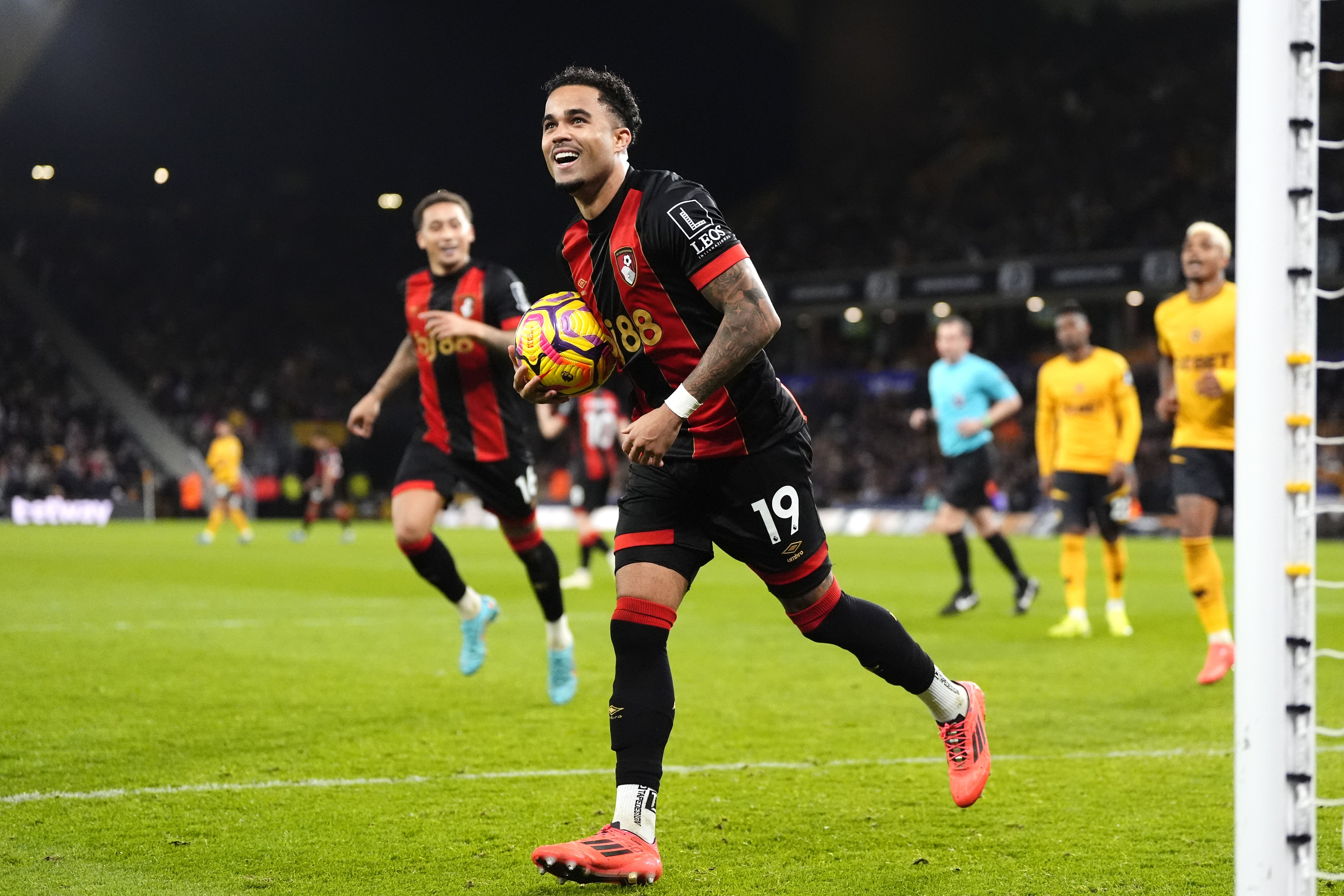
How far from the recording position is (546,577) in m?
6.65

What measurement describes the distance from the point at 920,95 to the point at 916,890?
37.9 meters

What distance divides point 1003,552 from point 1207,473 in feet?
12.8

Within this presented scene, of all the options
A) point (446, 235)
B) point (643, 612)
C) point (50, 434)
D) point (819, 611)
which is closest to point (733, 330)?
point (643, 612)

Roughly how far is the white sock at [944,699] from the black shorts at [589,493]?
9935 millimetres

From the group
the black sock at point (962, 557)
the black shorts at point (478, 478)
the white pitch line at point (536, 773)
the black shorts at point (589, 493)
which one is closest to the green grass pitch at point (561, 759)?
the white pitch line at point (536, 773)

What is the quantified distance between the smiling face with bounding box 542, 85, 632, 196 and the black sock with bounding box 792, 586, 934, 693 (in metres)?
1.39

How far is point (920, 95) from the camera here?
3878 cm

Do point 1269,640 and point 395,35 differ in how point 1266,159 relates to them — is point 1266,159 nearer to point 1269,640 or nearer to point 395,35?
point 1269,640

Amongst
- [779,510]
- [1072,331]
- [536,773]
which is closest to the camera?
[779,510]

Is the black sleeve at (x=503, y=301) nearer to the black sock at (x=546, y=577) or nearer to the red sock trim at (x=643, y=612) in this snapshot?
the black sock at (x=546, y=577)

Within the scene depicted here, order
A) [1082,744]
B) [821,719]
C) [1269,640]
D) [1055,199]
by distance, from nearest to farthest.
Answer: [1269,640] → [1082,744] → [821,719] → [1055,199]

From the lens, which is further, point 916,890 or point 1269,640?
point 916,890

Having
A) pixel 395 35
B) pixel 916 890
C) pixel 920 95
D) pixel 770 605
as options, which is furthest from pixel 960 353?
pixel 920 95

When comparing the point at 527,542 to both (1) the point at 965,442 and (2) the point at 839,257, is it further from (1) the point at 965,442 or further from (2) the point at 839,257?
(2) the point at 839,257
